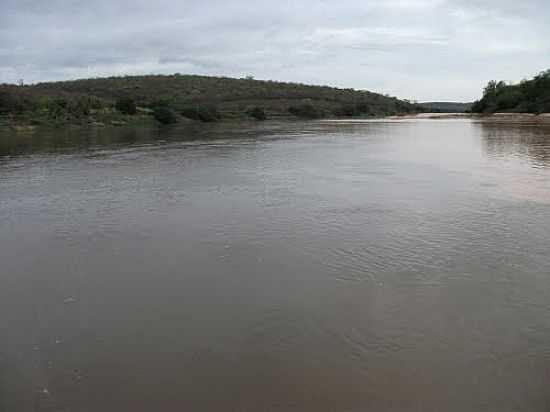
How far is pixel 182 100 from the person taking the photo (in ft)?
251

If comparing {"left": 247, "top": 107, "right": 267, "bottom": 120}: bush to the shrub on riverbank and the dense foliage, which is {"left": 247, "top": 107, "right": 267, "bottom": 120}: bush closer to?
the shrub on riverbank

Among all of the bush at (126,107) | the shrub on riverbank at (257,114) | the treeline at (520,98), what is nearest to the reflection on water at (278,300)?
the bush at (126,107)

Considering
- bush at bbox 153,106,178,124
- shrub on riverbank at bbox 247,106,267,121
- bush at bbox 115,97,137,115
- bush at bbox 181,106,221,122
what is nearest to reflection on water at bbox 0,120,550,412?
bush at bbox 153,106,178,124

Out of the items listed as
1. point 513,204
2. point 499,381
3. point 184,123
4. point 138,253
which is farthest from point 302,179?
point 184,123

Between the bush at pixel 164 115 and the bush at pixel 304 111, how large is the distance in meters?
28.8

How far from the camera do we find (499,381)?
393 centimetres

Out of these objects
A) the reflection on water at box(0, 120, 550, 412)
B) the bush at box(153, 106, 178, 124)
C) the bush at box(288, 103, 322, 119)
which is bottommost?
the reflection on water at box(0, 120, 550, 412)

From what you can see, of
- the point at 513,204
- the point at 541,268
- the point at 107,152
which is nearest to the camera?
the point at 541,268

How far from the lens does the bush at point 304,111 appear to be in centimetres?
7808

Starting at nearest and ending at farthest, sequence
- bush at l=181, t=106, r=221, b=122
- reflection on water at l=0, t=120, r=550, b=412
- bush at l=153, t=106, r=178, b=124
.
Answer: reflection on water at l=0, t=120, r=550, b=412 < bush at l=153, t=106, r=178, b=124 < bush at l=181, t=106, r=221, b=122

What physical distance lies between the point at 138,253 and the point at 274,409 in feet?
14.1

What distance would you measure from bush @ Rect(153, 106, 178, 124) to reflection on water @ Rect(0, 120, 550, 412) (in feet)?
133

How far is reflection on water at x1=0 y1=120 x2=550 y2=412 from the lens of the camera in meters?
3.91

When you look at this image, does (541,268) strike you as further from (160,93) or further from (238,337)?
(160,93)
